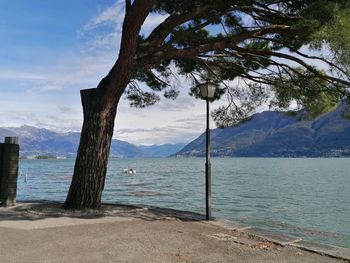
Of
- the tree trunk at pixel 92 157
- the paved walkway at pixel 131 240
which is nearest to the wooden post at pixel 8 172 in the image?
the paved walkway at pixel 131 240

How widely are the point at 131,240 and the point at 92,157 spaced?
3.70m

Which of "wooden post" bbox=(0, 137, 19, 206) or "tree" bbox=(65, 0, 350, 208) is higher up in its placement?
"tree" bbox=(65, 0, 350, 208)

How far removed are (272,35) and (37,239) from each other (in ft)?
27.2

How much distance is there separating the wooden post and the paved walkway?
1.12 metres

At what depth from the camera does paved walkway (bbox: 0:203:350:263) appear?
6.23 meters

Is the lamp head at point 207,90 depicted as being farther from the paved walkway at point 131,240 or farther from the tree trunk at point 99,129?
the paved walkway at point 131,240

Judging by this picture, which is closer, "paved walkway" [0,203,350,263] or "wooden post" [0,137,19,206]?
"paved walkway" [0,203,350,263]

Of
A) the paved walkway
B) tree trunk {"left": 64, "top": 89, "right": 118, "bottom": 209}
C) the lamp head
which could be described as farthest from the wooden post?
the lamp head

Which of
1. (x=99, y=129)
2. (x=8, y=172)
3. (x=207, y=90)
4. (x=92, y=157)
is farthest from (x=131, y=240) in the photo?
(x=8, y=172)

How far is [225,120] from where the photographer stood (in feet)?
A: 48.5

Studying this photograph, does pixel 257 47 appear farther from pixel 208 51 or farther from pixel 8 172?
pixel 8 172

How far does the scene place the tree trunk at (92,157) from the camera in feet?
34.0

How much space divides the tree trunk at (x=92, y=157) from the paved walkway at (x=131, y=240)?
2.01ft

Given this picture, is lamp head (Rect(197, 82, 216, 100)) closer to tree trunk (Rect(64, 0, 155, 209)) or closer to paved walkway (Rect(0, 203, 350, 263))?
tree trunk (Rect(64, 0, 155, 209))
